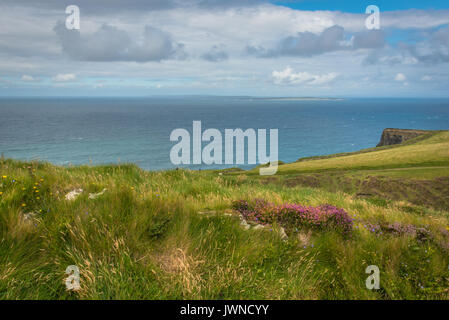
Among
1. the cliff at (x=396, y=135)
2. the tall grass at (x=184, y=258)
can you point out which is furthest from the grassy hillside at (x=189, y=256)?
the cliff at (x=396, y=135)

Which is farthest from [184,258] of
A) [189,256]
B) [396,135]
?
[396,135]

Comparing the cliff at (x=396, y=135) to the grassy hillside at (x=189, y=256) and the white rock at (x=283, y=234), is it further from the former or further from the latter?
the white rock at (x=283, y=234)

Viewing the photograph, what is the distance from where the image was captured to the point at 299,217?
6.02 metres

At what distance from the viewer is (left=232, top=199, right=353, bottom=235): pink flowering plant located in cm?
577

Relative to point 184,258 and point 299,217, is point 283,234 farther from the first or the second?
point 184,258

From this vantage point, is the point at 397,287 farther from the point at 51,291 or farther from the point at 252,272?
the point at 51,291

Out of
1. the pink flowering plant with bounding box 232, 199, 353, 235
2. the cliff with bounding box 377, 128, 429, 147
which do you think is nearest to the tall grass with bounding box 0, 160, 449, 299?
the pink flowering plant with bounding box 232, 199, 353, 235

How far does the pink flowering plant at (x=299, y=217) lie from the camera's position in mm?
5766

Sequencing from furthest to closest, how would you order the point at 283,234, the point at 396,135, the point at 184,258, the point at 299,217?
the point at 396,135 < the point at 299,217 < the point at 283,234 < the point at 184,258

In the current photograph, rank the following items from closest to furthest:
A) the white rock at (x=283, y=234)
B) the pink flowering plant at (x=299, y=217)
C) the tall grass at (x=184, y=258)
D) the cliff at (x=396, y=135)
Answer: the tall grass at (x=184, y=258)
the white rock at (x=283, y=234)
the pink flowering plant at (x=299, y=217)
the cliff at (x=396, y=135)

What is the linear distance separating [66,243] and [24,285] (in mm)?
752

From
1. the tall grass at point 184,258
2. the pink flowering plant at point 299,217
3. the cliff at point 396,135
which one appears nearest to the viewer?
the tall grass at point 184,258

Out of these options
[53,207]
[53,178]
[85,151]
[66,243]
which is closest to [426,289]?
[66,243]

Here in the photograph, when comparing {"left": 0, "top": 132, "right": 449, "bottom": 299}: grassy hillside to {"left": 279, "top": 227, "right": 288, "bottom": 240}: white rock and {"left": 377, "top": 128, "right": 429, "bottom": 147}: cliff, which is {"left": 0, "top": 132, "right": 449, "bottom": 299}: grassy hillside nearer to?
{"left": 279, "top": 227, "right": 288, "bottom": 240}: white rock
